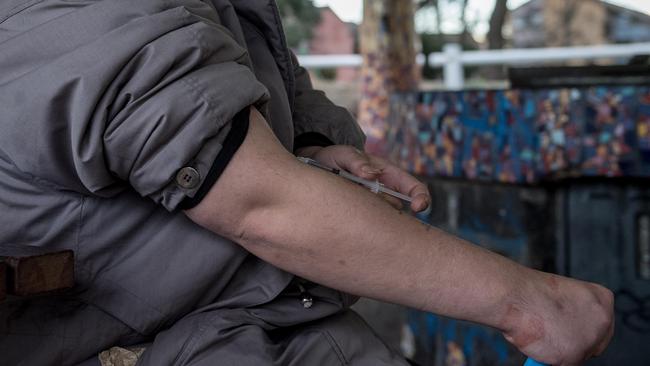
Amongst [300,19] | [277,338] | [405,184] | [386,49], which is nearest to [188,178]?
[277,338]

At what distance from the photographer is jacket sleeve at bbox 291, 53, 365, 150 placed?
183 cm

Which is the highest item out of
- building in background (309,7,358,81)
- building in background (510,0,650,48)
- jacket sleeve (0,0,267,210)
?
jacket sleeve (0,0,267,210)

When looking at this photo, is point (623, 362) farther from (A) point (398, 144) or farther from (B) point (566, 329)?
(B) point (566, 329)

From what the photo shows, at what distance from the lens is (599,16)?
19.3m

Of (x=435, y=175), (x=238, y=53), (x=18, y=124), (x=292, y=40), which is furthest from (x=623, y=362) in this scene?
(x=292, y=40)

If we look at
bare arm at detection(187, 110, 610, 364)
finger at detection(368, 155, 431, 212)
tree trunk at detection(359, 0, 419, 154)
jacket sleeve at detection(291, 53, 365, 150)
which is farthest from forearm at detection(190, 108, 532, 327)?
tree trunk at detection(359, 0, 419, 154)

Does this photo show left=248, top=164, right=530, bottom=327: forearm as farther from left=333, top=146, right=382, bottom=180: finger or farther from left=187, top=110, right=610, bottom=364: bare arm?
left=333, top=146, right=382, bottom=180: finger

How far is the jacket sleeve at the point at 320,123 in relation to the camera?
72.1 inches

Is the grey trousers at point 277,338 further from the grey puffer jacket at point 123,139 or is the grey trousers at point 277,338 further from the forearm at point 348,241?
the forearm at point 348,241

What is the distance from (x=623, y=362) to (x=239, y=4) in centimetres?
200

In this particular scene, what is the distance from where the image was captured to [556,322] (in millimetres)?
1336

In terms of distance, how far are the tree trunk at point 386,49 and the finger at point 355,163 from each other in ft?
12.6

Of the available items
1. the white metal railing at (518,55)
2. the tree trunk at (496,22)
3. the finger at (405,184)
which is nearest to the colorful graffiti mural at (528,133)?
the finger at (405,184)

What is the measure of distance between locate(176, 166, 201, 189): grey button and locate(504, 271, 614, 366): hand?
54 centimetres
